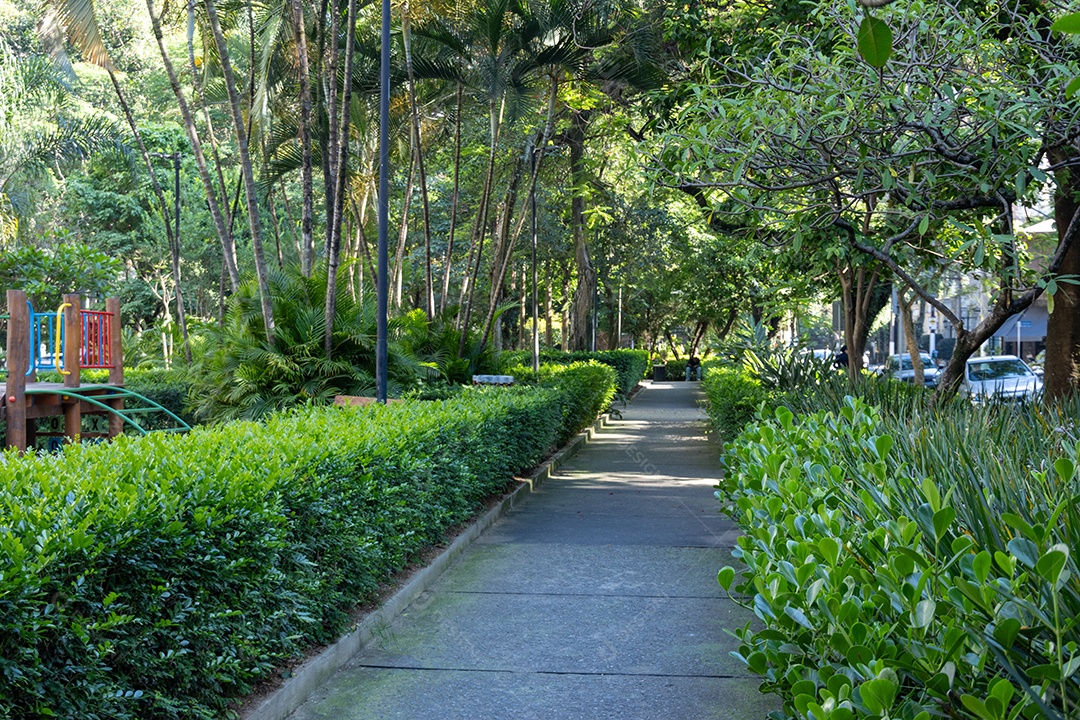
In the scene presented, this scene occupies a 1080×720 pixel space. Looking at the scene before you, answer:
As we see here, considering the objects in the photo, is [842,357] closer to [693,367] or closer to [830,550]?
[693,367]

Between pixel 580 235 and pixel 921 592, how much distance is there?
25.9 meters

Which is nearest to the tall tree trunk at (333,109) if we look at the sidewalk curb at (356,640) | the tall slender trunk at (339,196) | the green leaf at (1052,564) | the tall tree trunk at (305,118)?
the tall slender trunk at (339,196)

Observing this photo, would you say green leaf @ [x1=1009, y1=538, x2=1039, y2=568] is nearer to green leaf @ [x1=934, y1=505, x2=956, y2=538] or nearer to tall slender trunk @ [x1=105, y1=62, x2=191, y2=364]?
green leaf @ [x1=934, y1=505, x2=956, y2=538]

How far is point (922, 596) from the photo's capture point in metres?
2.73

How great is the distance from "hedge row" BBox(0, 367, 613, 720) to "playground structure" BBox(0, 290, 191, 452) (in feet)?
18.2

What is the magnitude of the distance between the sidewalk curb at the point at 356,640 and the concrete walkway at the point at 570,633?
7 cm

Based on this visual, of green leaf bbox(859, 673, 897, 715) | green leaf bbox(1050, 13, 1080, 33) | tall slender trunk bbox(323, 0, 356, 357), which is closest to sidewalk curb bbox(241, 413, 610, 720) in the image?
green leaf bbox(859, 673, 897, 715)

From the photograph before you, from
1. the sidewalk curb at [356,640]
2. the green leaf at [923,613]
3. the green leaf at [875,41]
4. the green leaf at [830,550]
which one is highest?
the green leaf at [875,41]

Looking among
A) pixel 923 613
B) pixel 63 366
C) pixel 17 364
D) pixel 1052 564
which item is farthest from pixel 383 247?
pixel 1052 564

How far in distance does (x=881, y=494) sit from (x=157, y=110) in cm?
3880

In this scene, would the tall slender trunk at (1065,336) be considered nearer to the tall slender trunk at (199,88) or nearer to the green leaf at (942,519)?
the green leaf at (942,519)

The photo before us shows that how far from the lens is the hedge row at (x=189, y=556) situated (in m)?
3.28

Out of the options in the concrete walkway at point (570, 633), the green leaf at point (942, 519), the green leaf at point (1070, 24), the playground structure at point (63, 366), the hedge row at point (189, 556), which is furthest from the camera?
the playground structure at point (63, 366)

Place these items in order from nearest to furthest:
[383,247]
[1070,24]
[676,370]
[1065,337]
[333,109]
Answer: [1070,24] → [1065,337] → [383,247] → [333,109] → [676,370]
